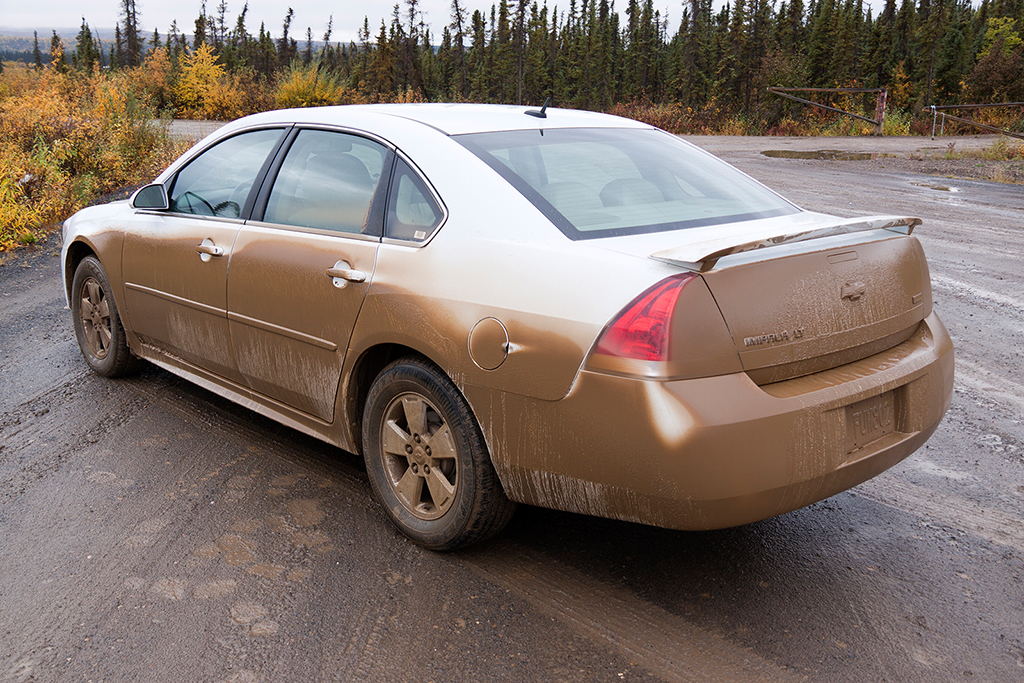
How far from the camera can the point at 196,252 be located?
4047 mm

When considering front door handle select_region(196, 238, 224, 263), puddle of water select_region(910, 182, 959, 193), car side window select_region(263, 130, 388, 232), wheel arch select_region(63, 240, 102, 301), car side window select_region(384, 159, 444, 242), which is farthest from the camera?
puddle of water select_region(910, 182, 959, 193)

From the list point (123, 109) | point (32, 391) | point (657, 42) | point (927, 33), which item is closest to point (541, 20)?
point (657, 42)

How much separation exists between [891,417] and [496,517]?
4.56ft

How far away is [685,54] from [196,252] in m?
58.0

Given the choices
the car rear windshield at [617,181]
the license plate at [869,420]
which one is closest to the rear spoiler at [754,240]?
the car rear windshield at [617,181]

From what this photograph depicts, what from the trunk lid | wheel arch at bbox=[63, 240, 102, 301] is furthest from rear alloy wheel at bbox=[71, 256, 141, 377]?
the trunk lid

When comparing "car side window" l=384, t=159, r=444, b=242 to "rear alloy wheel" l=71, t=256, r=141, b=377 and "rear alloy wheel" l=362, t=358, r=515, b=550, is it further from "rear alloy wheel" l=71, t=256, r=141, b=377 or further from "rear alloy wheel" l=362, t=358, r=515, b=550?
"rear alloy wheel" l=71, t=256, r=141, b=377

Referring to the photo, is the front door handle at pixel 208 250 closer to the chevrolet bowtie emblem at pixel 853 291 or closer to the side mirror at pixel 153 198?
the side mirror at pixel 153 198

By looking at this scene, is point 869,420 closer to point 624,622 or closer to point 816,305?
point 816,305

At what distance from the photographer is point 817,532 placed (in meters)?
3.33

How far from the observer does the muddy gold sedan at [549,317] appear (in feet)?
8.00

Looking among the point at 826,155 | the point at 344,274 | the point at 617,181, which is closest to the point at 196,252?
the point at 344,274

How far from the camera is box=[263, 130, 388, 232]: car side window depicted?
11.1 ft

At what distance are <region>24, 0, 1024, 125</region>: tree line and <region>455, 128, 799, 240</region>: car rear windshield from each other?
34869 mm
